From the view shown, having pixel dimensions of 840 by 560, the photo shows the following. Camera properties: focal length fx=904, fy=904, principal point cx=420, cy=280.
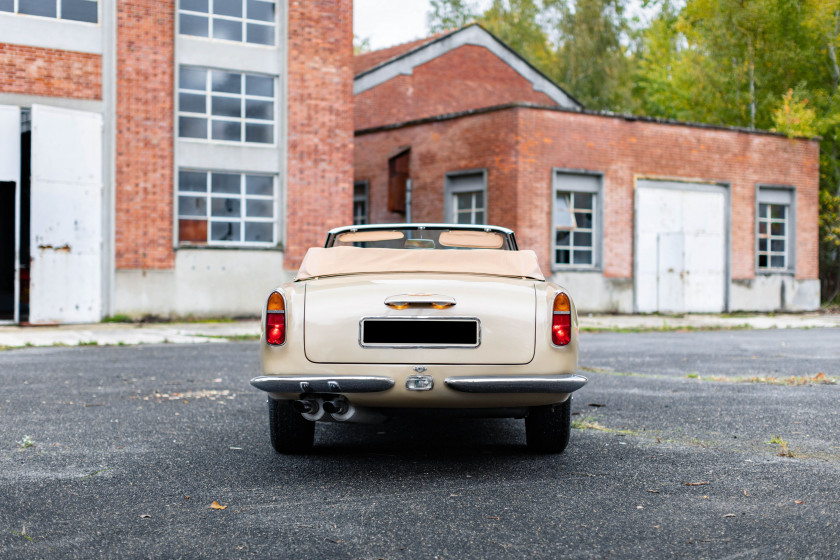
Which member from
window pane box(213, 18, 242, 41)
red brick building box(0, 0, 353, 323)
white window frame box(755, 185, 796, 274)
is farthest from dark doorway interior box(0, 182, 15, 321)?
white window frame box(755, 185, 796, 274)

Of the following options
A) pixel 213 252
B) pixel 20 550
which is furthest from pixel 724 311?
pixel 20 550

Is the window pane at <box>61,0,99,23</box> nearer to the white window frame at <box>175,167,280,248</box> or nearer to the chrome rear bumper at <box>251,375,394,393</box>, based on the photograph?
the white window frame at <box>175,167,280,248</box>

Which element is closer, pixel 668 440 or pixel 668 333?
pixel 668 440

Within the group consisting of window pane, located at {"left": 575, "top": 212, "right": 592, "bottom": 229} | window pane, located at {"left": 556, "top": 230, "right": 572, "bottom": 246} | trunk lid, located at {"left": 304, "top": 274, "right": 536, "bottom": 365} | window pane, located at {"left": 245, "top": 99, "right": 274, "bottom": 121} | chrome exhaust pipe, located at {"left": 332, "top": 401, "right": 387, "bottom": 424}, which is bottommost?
chrome exhaust pipe, located at {"left": 332, "top": 401, "right": 387, "bottom": 424}

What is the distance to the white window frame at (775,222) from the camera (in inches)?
1000

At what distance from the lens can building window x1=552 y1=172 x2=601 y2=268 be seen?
22766 mm

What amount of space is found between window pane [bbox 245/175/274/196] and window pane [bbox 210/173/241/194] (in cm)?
22

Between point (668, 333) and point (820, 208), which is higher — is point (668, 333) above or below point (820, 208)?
below

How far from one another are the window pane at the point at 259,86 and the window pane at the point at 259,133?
2.39ft

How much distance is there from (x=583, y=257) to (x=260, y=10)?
9.96m

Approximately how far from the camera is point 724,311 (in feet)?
Result: 81.0

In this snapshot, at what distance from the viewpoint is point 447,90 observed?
29578mm

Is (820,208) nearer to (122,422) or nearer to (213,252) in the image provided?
(213,252)

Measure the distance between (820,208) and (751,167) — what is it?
632cm
